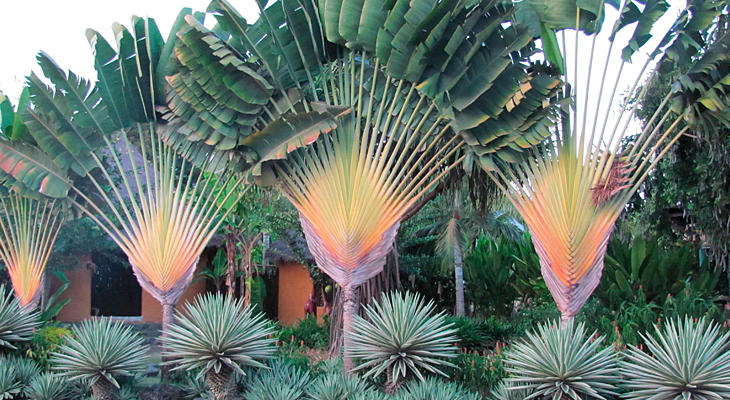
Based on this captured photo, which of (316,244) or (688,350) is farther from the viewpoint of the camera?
(316,244)

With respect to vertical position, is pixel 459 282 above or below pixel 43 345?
above

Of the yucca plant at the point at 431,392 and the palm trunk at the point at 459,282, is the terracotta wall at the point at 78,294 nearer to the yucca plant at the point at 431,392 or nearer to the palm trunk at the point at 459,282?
the palm trunk at the point at 459,282

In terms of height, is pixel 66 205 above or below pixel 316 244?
above

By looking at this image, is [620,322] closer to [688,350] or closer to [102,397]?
[688,350]

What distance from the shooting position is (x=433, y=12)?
7.42 meters

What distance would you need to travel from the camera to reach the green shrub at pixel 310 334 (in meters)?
13.3

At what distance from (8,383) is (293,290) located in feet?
34.4

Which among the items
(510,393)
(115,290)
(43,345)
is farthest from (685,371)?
(115,290)

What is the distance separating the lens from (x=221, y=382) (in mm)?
7598

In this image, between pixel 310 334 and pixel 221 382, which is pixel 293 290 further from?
pixel 221 382

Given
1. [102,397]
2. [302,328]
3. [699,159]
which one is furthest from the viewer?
[302,328]

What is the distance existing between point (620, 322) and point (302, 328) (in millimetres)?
7561

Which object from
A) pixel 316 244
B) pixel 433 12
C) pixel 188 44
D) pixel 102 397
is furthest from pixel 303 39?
pixel 102 397

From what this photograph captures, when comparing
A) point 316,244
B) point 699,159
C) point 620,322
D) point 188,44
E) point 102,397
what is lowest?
point 102,397
